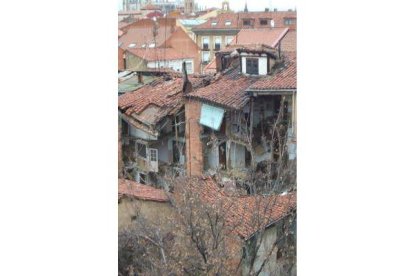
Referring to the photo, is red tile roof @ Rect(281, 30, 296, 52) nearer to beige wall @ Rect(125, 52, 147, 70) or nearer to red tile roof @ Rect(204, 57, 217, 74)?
red tile roof @ Rect(204, 57, 217, 74)

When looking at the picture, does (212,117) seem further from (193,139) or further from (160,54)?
(160,54)

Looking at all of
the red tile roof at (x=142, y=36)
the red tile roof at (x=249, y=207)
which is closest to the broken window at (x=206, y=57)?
the red tile roof at (x=142, y=36)

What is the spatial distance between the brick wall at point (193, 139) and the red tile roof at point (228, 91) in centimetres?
8

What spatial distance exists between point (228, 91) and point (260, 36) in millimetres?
413

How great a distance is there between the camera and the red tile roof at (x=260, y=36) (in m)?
4.83

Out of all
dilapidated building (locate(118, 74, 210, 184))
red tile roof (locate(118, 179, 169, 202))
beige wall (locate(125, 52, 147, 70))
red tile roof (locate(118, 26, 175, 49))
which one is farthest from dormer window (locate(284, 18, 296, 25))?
red tile roof (locate(118, 179, 169, 202))

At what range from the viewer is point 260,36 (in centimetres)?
493

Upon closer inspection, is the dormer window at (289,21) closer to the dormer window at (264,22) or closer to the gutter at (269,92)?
the dormer window at (264,22)

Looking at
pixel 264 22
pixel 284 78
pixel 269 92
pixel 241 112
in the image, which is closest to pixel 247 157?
pixel 241 112

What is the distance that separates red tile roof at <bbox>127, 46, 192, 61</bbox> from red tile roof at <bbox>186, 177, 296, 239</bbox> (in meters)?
0.90
